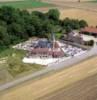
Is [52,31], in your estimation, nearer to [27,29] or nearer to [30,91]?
[27,29]

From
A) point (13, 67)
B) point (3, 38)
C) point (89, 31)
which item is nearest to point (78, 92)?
point (13, 67)

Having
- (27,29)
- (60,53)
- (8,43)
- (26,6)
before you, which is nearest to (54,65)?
(60,53)

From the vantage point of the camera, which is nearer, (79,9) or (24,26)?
(24,26)

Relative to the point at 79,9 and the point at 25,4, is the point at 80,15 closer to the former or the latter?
the point at 79,9

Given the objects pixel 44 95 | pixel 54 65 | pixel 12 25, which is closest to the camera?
pixel 44 95

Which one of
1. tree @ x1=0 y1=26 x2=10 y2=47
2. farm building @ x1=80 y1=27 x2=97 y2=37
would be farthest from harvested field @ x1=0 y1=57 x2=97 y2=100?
farm building @ x1=80 y1=27 x2=97 y2=37

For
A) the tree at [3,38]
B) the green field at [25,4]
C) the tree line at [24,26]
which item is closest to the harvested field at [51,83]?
the tree at [3,38]
